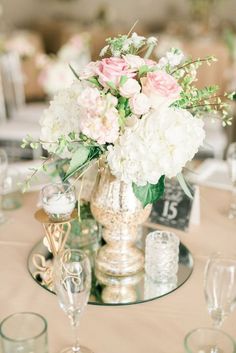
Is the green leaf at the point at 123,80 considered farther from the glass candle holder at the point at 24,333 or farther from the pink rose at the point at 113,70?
the glass candle holder at the point at 24,333

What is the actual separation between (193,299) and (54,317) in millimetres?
342

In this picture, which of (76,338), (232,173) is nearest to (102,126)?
(76,338)

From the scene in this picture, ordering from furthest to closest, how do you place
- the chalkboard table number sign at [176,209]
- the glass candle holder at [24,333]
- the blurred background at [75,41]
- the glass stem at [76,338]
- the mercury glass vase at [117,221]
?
the blurred background at [75,41] → the chalkboard table number sign at [176,209] → the mercury glass vase at [117,221] → the glass stem at [76,338] → the glass candle holder at [24,333]

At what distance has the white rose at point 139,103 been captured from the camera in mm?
1185

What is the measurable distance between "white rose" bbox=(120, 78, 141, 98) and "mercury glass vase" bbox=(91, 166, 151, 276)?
0.23 metres

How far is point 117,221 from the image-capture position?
1393 millimetres

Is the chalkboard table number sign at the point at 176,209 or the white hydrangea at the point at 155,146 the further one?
the chalkboard table number sign at the point at 176,209

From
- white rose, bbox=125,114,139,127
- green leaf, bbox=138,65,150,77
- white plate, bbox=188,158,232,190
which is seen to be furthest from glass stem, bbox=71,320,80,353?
white plate, bbox=188,158,232,190

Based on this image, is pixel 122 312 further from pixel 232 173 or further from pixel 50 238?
pixel 232 173

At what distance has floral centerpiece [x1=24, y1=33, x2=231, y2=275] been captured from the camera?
46.9 inches

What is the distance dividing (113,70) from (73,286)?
48cm

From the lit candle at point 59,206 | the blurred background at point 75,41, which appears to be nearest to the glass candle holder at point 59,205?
the lit candle at point 59,206

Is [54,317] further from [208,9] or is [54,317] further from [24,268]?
[208,9]

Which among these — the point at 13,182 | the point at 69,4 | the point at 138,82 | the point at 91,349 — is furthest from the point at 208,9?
the point at 91,349
